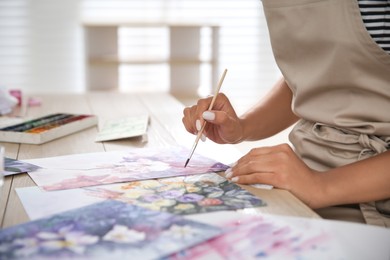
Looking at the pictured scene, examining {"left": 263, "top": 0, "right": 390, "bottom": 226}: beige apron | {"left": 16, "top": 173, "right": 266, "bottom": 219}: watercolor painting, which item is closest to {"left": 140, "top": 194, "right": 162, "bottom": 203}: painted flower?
{"left": 16, "top": 173, "right": 266, "bottom": 219}: watercolor painting

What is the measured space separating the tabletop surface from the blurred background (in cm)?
233

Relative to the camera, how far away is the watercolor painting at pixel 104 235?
2.02 feet

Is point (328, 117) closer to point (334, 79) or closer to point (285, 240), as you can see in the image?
point (334, 79)

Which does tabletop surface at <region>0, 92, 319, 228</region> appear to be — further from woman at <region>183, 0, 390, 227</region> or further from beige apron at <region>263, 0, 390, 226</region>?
beige apron at <region>263, 0, 390, 226</region>

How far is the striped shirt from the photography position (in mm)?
901

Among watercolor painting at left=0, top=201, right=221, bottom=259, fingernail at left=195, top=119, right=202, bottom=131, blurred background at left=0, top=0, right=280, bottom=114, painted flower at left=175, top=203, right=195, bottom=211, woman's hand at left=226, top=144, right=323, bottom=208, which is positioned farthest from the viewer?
blurred background at left=0, top=0, right=280, bottom=114

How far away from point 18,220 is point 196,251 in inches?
9.8

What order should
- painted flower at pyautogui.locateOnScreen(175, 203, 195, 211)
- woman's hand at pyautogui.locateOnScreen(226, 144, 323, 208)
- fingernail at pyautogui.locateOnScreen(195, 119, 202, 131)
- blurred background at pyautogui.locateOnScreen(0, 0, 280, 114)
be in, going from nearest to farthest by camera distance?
painted flower at pyautogui.locateOnScreen(175, 203, 195, 211), woman's hand at pyautogui.locateOnScreen(226, 144, 323, 208), fingernail at pyautogui.locateOnScreen(195, 119, 202, 131), blurred background at pyautogui.locateOnScreen(0, 0, 280, 114)

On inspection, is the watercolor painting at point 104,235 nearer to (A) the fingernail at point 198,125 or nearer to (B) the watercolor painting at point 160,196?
(B) the watercolor painting at point 160,196

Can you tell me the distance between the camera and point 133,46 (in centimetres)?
453

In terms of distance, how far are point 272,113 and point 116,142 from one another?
1.19ft

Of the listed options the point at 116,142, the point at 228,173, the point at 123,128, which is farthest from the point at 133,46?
the point at 228,173

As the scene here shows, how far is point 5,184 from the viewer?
2.88 feet

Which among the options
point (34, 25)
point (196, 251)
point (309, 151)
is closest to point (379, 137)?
point (309, 151)
